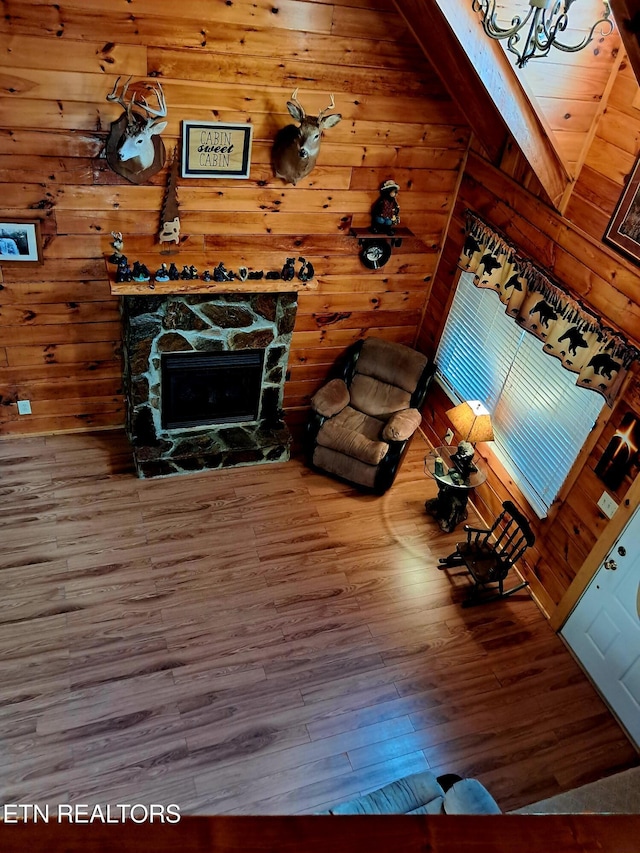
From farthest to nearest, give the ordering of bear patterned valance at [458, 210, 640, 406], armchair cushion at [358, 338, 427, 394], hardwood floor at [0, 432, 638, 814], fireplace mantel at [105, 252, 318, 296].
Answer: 1. armchair cushion at [358, 338, 427, 394]
2. fireplace mantel at [105, 252, 318, 296]
3. bear patterned valance at [458, 210, 640, 406]
4. hardwood floor at [0, 432, 638, 814]

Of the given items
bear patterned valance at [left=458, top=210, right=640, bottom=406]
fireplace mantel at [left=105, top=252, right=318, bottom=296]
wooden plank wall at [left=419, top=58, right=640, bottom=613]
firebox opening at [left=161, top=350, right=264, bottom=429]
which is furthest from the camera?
firebox opening at [left=161, top=350, right=264, bottom=429]

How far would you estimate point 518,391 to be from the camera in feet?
16.0

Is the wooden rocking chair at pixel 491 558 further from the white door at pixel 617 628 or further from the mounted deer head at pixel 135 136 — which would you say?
the mounted deer head at pixel 135 136

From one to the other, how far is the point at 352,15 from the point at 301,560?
11.6 ft

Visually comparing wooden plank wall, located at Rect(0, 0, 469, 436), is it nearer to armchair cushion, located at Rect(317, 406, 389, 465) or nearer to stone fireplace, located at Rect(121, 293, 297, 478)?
stone fireplace, located at Rect(121, 293, 297, 478)

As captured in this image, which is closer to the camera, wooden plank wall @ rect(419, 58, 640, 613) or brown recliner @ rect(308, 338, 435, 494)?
wooden plank wall @ rect(419, 58, 640, 613)

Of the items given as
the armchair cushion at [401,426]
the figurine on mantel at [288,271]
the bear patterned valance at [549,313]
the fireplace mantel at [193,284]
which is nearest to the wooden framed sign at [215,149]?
the fireplace mantel at [193,284]

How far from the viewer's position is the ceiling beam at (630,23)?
211cm

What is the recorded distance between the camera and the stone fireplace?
190 inches

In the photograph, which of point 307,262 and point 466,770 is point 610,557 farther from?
point 307,262

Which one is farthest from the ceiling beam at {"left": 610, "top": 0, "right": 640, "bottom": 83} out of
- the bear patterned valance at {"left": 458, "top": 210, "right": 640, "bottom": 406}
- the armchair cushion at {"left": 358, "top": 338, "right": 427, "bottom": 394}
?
the armchair cushion at {"left": 358, "top": 338, "right": 427, "bottom": 394}

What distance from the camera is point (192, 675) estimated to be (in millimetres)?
3986

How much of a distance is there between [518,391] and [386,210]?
166cm

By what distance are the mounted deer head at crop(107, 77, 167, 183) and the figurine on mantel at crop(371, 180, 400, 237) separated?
5.34 feet
